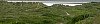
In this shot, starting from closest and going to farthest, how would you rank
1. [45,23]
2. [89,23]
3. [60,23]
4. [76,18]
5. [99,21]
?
1. [99,21]
2. [89,23]
3. [76,18]
4. [45,23]
5. [60,23]

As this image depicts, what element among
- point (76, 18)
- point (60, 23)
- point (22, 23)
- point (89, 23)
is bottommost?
point (60, 23)

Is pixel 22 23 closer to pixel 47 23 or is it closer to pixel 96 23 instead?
pixel 47 23

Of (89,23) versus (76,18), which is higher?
(89,23)

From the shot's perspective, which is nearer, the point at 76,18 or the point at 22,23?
the point at 76,18

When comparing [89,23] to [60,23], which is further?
[60,23]

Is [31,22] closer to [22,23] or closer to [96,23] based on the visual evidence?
[22,23]

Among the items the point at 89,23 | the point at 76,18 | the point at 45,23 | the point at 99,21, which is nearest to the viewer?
the point at 99,21

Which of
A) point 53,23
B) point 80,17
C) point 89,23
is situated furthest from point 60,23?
point 89,23

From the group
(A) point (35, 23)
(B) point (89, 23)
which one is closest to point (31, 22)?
(A) point (35, 23)

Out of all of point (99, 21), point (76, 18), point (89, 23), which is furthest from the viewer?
Answer: point (76, 18)
